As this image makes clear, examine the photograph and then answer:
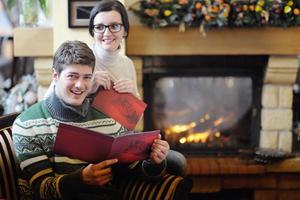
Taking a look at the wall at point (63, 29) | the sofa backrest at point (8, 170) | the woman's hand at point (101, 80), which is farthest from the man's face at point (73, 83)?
the wall at point (63, 29)

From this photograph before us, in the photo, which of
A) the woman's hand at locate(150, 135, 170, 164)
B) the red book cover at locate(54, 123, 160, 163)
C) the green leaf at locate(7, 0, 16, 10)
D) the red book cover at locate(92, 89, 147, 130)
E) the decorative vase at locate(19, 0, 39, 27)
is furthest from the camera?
the green leaf at locate(7, 0, 16, 10)

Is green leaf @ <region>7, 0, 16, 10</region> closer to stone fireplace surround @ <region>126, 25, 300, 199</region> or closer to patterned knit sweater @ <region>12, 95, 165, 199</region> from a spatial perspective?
stone fireplace surround @ <region>126, 25, 300, 199</region>

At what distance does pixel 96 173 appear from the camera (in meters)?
1.51

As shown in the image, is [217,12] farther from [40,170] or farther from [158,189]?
[40,170]

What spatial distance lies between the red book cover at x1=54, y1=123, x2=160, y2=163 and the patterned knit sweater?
0.20 feet

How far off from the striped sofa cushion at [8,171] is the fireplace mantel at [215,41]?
1.05m

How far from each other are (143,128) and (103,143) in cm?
138

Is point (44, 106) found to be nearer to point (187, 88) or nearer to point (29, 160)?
point (29, 160)

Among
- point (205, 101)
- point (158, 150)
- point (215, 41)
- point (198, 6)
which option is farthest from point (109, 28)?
point (205, 101)

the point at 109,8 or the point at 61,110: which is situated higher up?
the point at 109,8

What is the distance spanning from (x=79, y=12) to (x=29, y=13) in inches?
13.7

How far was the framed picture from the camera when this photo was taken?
246 centimetres

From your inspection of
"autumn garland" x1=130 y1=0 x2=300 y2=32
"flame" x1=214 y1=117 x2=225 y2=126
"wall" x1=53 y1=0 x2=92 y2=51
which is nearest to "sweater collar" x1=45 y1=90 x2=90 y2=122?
"wall" x1=53 y1=0 x2=92 y2=51

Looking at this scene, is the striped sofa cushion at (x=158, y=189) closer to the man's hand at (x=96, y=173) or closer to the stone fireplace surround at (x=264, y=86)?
the man's hand at (x=96, y=173)
